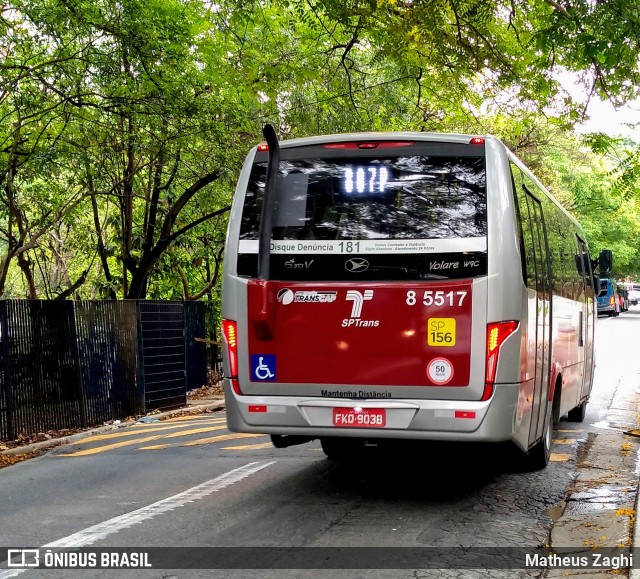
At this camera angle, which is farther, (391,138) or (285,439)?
(285,439)

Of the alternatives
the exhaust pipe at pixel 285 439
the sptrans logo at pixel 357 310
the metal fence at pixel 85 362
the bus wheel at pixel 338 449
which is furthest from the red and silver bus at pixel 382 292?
the metal fence at pixel 85 362

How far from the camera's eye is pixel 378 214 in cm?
662

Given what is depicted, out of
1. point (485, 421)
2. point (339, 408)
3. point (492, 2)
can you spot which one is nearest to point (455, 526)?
point (485, 421)

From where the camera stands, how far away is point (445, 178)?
21.7ft

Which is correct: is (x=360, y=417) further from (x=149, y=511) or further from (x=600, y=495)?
(x=600, y=495)

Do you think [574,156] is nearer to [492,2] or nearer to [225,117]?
[225,117]

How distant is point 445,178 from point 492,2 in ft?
13.2

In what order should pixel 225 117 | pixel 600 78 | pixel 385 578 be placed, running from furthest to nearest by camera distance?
pixel 225 117 → pixel 600 78 → pixel 385 578

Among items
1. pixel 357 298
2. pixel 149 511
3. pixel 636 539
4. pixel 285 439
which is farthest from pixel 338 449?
Result: pixel 636 539

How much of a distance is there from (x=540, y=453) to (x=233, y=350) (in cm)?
349

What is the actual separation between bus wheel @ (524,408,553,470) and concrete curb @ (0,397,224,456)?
686 centimetres

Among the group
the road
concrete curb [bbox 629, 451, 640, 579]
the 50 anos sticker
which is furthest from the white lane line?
concrete curb [bbox 629, 451, 640, 579]

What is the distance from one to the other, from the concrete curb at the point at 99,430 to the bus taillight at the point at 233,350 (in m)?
5.36

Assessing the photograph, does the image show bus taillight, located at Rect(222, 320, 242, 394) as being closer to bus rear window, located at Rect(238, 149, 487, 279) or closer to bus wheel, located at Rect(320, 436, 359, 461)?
bus rear window, located at Rect(238, 149, 487, 279)
